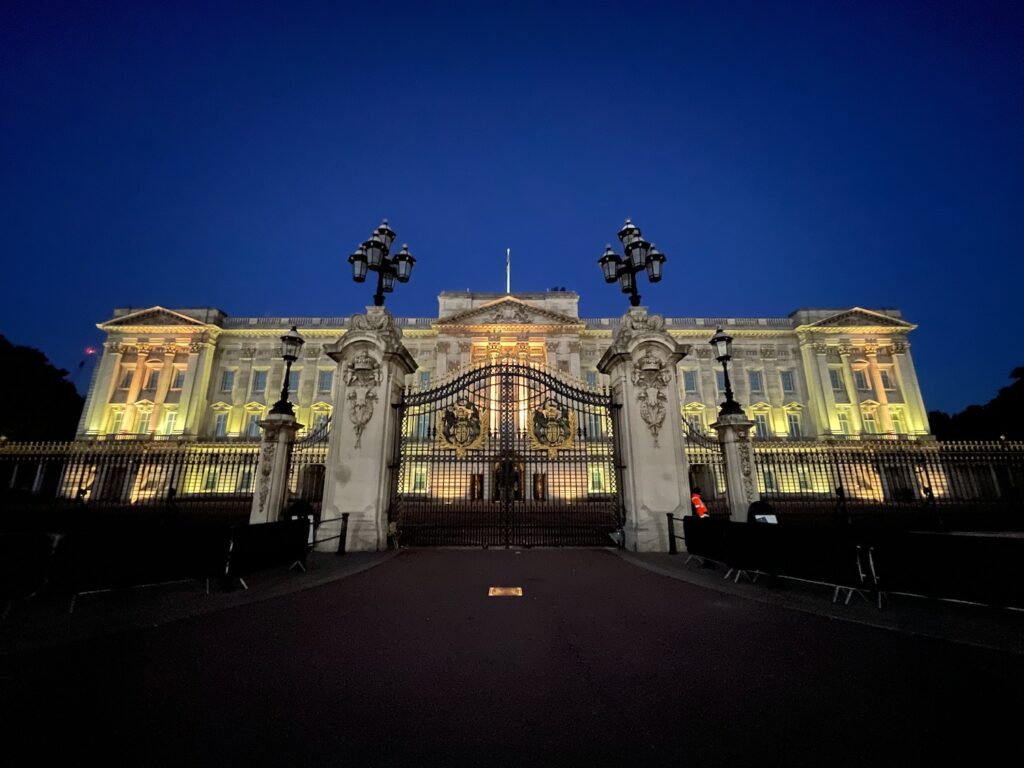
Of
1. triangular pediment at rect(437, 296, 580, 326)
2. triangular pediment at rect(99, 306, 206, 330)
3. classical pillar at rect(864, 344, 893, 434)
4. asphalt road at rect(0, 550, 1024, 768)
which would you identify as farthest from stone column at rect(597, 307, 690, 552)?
triangular pediment at rect(99, 306, 206, 330)

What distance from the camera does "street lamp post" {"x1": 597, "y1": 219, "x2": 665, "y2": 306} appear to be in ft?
39.4

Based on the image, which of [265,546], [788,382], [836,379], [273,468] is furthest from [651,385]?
[836,379]

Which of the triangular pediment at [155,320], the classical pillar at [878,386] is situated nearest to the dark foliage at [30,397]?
the triangular pediment at [155,320]

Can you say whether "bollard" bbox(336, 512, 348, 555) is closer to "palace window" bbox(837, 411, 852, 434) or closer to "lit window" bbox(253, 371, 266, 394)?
"lit window" bbox(253, 371, 266, 394)

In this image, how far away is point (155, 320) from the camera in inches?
1843

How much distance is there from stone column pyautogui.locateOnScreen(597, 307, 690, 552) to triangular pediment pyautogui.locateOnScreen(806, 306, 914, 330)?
150ft

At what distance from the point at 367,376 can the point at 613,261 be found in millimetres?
7983

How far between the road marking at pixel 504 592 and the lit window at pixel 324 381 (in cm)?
4400

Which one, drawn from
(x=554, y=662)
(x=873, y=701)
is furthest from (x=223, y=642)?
(x=873, y=701)

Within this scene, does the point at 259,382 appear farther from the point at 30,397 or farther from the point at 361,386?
the point at 361,386

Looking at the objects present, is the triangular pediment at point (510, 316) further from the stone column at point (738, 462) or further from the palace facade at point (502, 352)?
the stone column at point (738, 462)

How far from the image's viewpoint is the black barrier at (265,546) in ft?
23.5

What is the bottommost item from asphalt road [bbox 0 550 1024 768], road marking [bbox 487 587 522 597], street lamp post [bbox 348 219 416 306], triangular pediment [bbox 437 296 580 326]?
road marking [bbox 487 587 522 597]

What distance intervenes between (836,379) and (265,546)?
5665 cm
